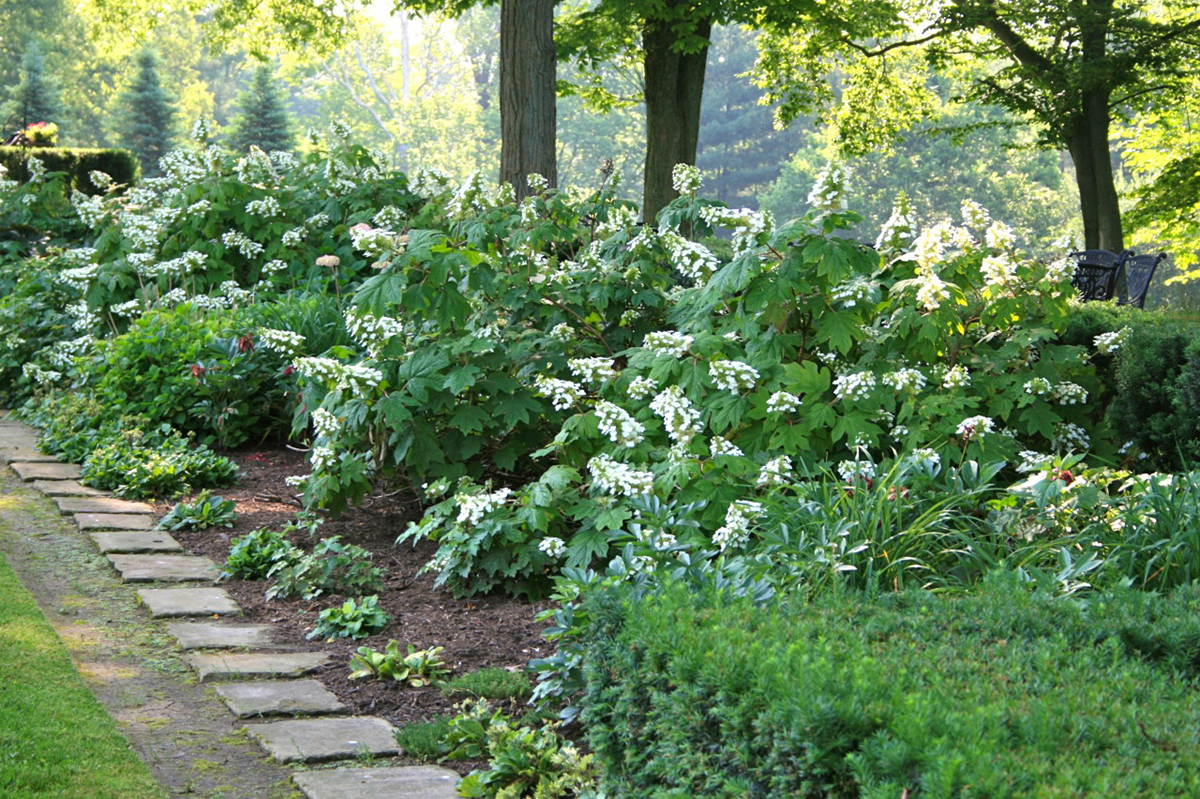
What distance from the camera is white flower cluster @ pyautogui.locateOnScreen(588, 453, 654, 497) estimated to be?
4246mm

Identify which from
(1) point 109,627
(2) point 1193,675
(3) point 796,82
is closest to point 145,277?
(1) point 109,627

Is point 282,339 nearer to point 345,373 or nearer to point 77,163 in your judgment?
point 345,373

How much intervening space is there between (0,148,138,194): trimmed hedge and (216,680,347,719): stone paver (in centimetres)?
1154

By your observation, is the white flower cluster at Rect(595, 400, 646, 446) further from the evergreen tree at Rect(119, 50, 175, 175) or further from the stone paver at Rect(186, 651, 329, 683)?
the evergreen tree at Rect(119, 50, 175, 175)

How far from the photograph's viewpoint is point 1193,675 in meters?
2.41

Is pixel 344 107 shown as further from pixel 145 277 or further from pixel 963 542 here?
pixel 963 542

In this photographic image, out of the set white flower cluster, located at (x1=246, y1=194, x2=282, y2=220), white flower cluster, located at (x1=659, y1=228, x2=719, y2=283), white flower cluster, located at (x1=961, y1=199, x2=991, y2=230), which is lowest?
white flower cluster, located at (x1=659, y1=228, x2=719, y2=283)

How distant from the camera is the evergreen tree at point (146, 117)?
105 ft

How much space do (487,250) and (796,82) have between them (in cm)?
1350

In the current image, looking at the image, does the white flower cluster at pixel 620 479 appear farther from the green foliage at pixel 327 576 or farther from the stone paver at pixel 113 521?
the stone paver at pixel 113 521

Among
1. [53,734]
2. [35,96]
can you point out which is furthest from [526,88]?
[35,96]

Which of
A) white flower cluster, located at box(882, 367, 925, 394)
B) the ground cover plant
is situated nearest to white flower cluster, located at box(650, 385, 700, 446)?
the ground cover plant

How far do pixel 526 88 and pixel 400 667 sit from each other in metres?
6.30

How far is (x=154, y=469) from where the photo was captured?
Result: 20.3 ft
